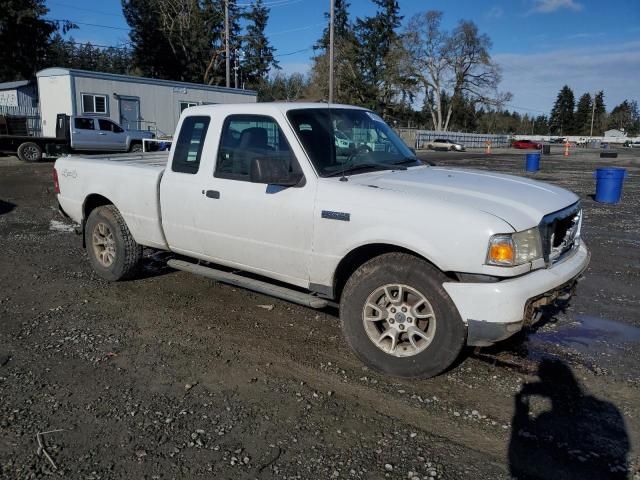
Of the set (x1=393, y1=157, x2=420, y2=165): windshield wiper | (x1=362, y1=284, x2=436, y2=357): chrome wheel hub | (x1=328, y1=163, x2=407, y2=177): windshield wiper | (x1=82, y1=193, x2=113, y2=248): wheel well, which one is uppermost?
(x1=393, y1=157, x2=420, y2=165): windshield wiper

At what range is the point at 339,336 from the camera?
4.75 metres

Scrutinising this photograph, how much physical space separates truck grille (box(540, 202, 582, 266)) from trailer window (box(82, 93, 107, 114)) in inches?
1063

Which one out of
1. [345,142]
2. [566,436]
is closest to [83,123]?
[345,142]

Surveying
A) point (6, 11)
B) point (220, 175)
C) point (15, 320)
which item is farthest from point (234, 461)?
point (6, 11)

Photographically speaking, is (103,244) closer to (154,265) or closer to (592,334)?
(154,265)

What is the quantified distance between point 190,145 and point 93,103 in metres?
25.0

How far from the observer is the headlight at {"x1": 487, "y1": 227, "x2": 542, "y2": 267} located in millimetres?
3424

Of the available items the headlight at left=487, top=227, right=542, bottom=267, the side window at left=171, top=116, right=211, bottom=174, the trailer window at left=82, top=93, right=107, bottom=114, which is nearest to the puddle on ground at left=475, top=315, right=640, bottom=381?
the headlight at left=487, top=227, right=542, bottom=267

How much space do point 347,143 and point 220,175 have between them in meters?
1.17

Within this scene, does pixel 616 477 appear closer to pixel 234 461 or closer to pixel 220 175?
pixel 234 461

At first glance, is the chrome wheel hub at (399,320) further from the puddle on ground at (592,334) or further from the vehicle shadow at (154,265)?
the vehicle shadow at (154,265)

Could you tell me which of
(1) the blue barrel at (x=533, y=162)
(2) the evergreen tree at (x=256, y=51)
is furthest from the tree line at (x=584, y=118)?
(1) the blue barrel at (x=533, y=162)

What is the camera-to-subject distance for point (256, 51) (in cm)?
5844

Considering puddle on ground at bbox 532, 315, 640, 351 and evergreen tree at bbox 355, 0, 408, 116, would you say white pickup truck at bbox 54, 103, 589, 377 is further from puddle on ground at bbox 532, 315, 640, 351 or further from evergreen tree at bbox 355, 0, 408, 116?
evergreen tree at bbox 355, 0, 408, 116
